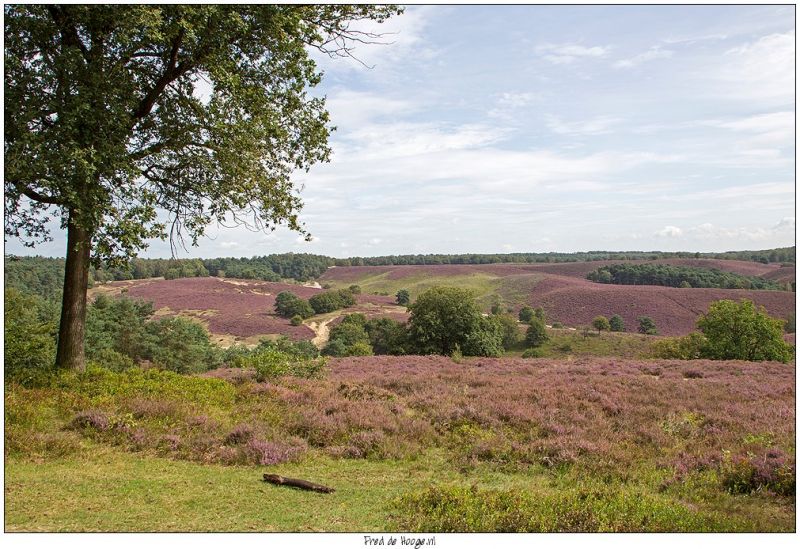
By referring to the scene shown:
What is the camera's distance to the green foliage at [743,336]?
3891 cm

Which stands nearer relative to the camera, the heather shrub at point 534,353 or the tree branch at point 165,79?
the tree branch at point 165,79

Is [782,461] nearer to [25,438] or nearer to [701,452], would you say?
[701,452]

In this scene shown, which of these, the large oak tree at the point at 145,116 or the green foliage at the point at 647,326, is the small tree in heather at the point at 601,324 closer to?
the green foliage at the point at 647,326

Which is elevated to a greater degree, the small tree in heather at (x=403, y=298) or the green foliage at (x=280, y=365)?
the green foliage at (x=280, y=365)

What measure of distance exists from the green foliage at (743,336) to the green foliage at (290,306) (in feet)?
193

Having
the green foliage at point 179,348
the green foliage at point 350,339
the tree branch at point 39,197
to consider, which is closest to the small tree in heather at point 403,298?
the green foliage at point 350,339

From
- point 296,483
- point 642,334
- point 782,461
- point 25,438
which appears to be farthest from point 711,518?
point 642,334

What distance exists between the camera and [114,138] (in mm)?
10680

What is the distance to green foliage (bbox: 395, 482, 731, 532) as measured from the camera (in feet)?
21.7

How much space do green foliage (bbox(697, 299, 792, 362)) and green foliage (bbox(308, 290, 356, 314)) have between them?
63.2 m

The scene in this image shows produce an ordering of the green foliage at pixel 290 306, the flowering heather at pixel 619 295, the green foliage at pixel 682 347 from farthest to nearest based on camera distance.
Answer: the green foliage at pixel 290 306, the flowering heather at pixel 619 295, the green foliage at pixel 682 347

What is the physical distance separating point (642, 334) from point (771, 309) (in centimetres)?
1539

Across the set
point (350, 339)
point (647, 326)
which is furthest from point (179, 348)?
point (647, 326)

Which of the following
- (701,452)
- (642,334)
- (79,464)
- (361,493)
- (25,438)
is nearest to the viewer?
(361,493)
